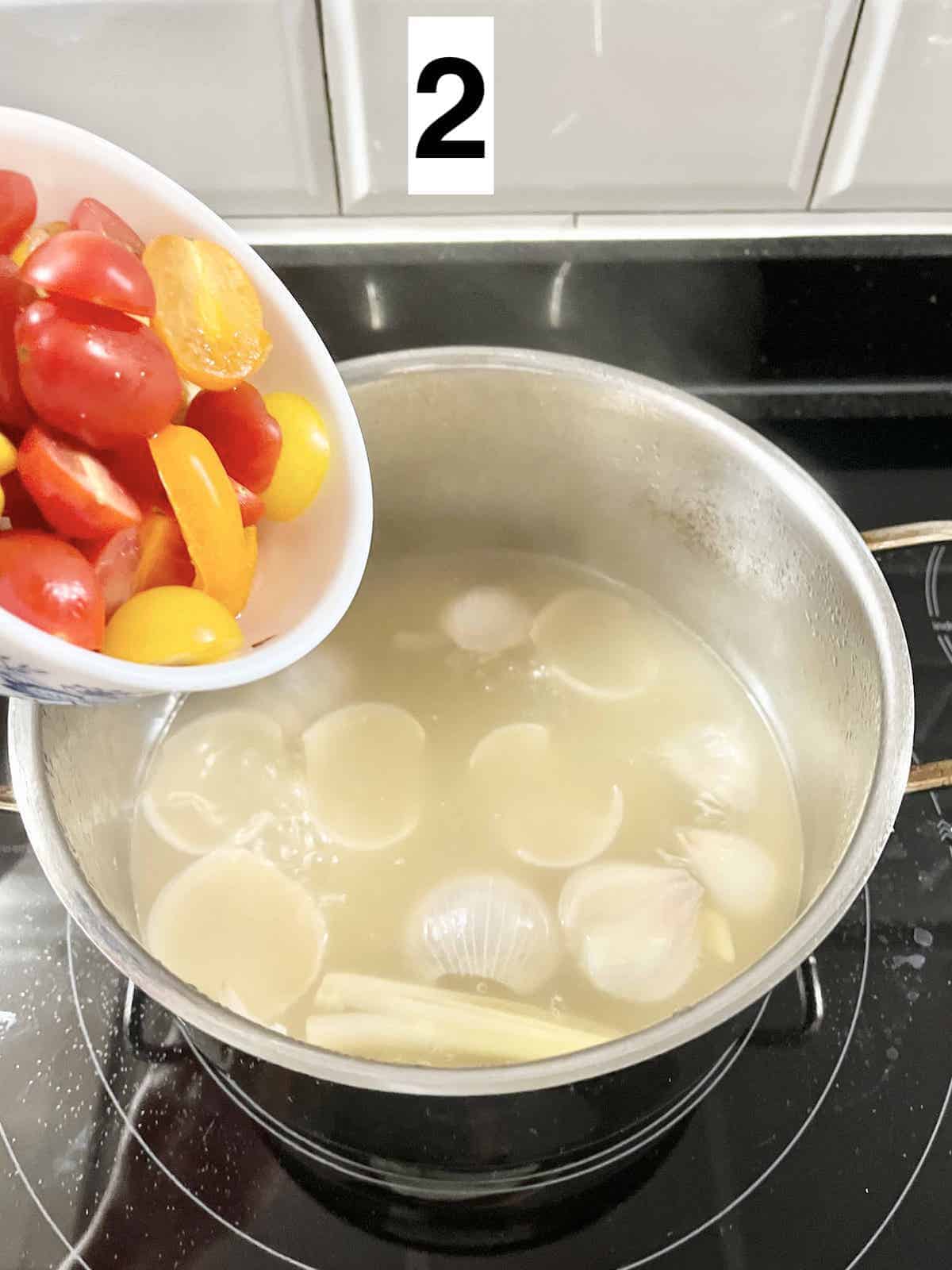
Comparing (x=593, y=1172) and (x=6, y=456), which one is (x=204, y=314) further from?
(x=593, y=1172)

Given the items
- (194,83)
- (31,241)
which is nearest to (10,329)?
(31,241)

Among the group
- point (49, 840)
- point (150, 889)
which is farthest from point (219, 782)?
point (49, 840)

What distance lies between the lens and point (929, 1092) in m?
0.65

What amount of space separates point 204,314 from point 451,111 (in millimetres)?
262

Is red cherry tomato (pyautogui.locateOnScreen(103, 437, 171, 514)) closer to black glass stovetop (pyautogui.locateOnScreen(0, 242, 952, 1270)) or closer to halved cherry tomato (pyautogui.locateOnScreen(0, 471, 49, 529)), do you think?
halved cherry tomato (pyautogui.locateOnScreen(0, 471, 49, 529))

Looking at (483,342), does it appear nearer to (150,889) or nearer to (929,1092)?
(150,889)

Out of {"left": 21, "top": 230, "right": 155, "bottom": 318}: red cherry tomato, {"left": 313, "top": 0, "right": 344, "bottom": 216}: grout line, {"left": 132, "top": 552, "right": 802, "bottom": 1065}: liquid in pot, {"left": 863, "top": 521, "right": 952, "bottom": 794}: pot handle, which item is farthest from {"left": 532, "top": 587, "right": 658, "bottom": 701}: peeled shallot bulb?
{"left": 21, "top": 230, "right": 155, "bottom": 318}: red cherry tomato

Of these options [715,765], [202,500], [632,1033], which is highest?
[202,500]

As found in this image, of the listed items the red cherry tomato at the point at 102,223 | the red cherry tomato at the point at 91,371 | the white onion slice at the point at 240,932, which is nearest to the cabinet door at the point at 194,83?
the red cherry tomato at the point at 102,223

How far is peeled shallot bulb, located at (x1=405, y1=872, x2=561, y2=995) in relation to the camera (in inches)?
27.6

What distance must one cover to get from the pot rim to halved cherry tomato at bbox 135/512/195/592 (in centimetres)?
9

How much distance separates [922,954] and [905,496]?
0.38m

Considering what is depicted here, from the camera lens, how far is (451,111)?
0.75m

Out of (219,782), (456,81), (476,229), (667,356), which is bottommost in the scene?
(219,782)
